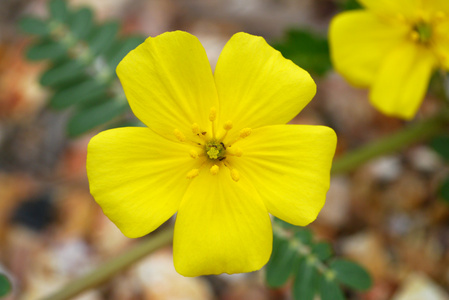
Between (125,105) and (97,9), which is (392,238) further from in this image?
(97,9)

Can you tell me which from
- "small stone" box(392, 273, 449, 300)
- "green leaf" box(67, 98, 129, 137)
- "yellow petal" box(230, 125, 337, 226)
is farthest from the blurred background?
"yellow petal" box(230, 125, 337, 226)

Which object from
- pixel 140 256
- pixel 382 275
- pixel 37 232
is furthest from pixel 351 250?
pixel 37 232

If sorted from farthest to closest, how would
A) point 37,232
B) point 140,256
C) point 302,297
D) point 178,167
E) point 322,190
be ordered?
point 37,232, point 140,256, point 302,297, point 178,167, point 322,190

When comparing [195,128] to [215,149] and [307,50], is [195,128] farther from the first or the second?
[307,50]

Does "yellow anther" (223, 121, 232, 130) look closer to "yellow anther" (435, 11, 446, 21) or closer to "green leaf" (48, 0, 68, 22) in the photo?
"yellow anther" (435, 11, 446, 21)

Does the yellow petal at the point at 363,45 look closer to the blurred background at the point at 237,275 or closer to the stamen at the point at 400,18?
the stamen at the point at 400,18

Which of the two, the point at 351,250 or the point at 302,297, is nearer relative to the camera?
the point at 302,297

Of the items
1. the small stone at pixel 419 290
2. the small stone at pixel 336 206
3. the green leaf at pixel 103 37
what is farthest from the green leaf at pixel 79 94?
the small stone at pixel 419 290
